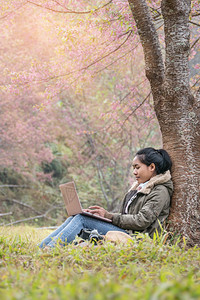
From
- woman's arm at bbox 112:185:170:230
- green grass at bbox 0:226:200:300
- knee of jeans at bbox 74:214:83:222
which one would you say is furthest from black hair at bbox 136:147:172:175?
green grass at bbox 0:226:200:300

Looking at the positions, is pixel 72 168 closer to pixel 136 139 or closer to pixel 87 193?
pixel 87 193

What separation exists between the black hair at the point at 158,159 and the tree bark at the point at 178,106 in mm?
56

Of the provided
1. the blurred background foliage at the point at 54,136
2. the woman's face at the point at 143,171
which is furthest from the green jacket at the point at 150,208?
the blurred background foliage at the point at 54,136

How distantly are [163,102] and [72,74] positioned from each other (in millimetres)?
1718

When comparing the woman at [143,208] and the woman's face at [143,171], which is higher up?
the woman's face at [143,171]

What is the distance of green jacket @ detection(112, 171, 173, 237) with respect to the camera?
107 inches

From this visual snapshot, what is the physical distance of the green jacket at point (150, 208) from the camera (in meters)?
2.72

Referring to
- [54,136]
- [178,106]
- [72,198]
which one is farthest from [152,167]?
[54,136]

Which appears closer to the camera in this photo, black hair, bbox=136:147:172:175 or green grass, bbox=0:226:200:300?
green grass, bbox=0:226:200:300

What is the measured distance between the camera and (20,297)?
1053mm

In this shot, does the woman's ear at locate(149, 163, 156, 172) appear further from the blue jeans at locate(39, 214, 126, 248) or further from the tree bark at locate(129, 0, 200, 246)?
the blue jeans at locate(39, 214, 126, 248)

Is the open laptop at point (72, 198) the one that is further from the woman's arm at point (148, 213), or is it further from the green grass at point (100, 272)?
the green grass at point (100, 272)

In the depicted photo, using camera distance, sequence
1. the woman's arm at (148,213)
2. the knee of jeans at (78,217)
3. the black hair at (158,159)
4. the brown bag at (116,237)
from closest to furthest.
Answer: the brown bag at (116,237) < the woman's arm at (148,213) < the knee of jeans at (78,217) < the black hair at (158,159)

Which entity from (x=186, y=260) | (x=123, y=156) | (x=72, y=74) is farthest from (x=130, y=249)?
(x=123, y=156)
